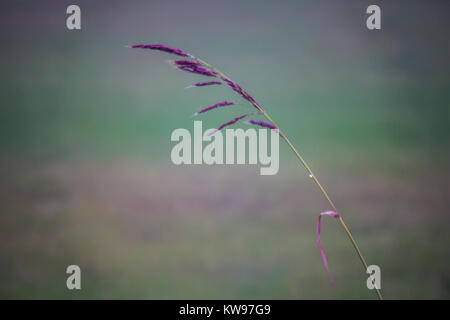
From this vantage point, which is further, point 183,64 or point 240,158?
point 240,158

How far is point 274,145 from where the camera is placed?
1450mm

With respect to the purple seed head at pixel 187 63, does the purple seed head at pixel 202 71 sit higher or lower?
lower

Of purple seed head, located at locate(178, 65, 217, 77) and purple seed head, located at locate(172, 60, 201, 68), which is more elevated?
purple seed head, located at locate(172, 60, 201, 68)
